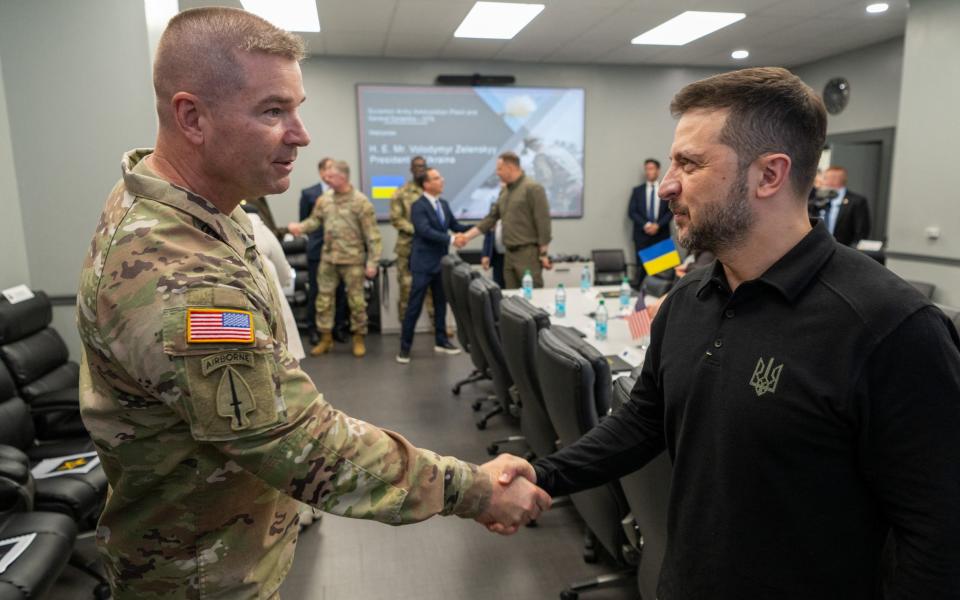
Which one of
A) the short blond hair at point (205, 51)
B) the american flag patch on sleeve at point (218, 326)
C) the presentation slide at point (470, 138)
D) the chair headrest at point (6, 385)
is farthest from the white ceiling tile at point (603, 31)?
the american flag patch on sleeve at point (218, 326)

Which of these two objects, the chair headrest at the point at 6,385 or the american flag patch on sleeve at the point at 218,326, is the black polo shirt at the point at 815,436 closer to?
the american flag patch on sleeve at the point at 218,326

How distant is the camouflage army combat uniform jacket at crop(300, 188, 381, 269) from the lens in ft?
17.6

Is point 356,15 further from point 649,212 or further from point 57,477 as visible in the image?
point 57,477

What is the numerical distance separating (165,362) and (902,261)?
19.5 ft

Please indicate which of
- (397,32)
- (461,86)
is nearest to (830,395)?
(397,32)

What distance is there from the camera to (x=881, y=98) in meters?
6.68

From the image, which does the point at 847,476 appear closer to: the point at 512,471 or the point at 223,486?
the point at 512,471

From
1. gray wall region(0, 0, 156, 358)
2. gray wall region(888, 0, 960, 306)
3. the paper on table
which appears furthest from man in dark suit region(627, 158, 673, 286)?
the paper on table

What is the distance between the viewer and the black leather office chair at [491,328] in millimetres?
2992

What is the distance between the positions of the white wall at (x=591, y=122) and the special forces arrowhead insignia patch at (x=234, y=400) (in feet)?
21.0

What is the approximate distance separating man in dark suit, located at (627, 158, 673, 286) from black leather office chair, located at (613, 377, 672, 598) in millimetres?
6242

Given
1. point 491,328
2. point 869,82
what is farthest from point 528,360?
point 869,82

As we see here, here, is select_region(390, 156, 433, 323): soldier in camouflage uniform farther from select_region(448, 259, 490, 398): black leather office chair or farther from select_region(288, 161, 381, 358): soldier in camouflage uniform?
select_region(448, 259, 490, 398): black leather office chair

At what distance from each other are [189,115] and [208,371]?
0.45 metres
